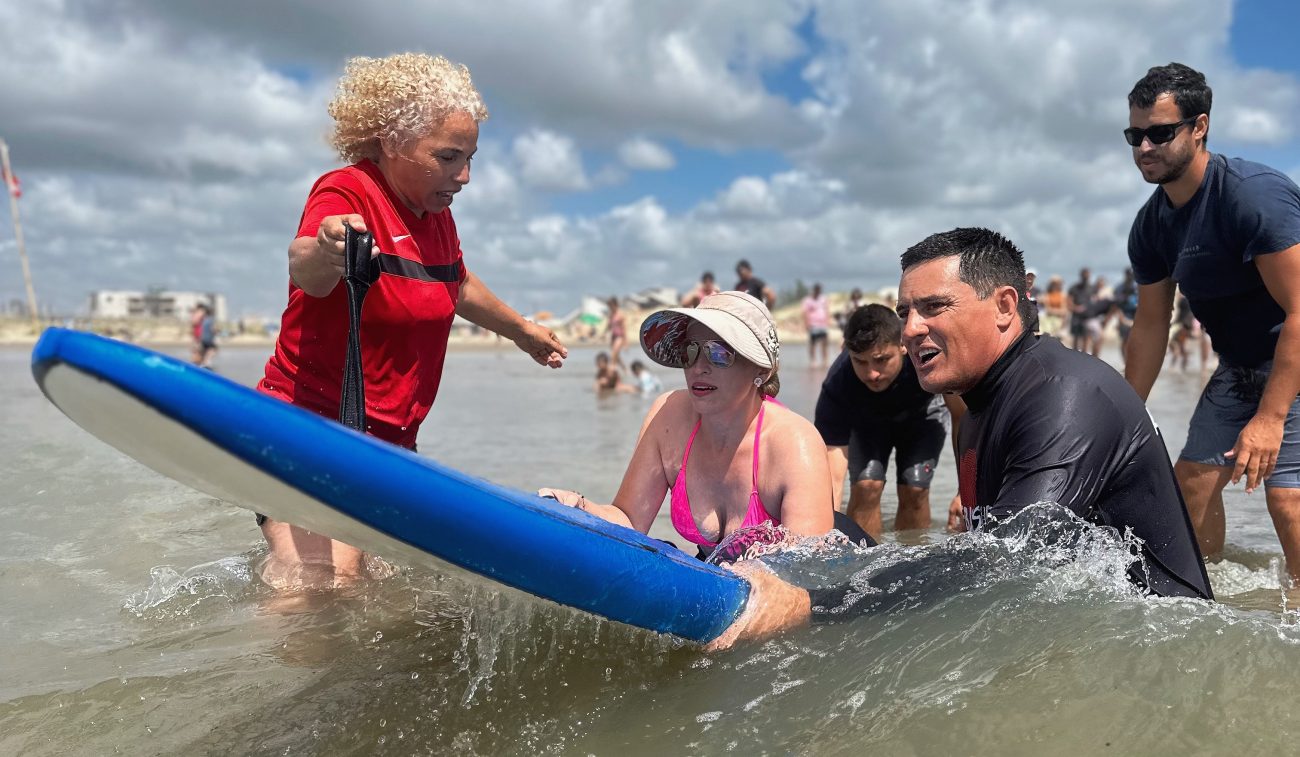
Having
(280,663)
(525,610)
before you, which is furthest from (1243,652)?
(280,663)

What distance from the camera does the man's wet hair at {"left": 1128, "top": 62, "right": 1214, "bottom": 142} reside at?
3.48 m

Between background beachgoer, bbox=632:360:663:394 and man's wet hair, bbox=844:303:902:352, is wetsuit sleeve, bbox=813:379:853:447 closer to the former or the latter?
man's wet hair, bbox=844:303:902:352

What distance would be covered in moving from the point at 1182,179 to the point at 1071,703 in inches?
89.4

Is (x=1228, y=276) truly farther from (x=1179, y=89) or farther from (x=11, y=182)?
(x=11, y=182)

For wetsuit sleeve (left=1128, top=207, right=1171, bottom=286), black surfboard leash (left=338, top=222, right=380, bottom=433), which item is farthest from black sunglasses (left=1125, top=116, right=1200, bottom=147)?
black surfboard leash (left=338, top=222, right=380, bottom=433)

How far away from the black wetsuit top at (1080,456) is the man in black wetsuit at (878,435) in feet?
7.67

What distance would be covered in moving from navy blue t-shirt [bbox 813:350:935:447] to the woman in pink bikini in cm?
185

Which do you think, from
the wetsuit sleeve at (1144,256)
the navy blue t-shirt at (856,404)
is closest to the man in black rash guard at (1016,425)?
the wetsuit sleeve at (1144,256)

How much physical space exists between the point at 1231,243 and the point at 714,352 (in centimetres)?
199

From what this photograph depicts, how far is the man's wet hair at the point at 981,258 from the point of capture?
8.21 feet

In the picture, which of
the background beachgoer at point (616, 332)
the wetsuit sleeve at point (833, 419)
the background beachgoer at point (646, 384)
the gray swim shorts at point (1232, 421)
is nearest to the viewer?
the gray swim shorts at point (1232, 421)

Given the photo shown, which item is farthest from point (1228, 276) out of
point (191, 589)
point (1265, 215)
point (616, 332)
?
point (616, 332)

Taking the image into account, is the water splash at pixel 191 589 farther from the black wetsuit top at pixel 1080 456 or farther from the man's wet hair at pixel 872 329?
the man's wet hair at pixel 872 329

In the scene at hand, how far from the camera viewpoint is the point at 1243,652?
2.27 metres
